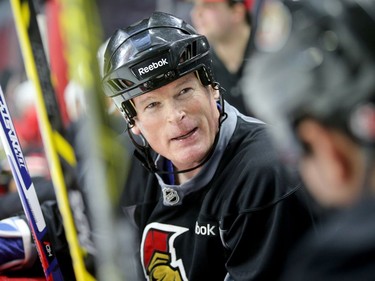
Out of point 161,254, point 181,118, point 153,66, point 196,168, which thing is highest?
point 153,66

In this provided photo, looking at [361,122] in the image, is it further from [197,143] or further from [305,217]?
[197,143]

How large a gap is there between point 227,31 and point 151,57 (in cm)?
93

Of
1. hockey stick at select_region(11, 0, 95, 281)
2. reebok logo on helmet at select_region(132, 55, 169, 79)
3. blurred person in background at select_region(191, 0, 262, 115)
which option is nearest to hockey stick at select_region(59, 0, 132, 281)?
hockey stick at select_region(11, 0, 95, 281)

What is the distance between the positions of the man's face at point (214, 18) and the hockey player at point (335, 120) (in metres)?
1.35

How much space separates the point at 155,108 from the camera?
4.22 feet

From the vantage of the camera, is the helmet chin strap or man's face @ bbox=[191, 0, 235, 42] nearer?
the helmet chin strap

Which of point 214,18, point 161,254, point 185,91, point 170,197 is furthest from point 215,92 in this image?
point 214,18

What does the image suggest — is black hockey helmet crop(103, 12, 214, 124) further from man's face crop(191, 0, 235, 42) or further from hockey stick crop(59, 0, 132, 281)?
man's face crop(191, 0, 235, 42)

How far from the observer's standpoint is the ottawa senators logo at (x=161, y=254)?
1326 millimetres

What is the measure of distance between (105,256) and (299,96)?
0.26 metres

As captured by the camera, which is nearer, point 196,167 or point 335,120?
point 335,120

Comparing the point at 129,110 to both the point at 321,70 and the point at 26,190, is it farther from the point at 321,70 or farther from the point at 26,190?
the point at 321,70

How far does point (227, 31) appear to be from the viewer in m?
2.11

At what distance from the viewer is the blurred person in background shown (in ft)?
6.87
